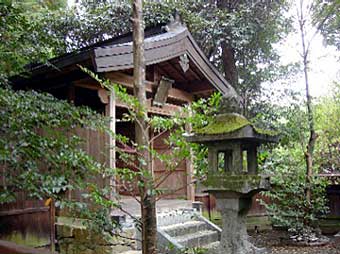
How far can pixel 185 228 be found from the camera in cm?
653

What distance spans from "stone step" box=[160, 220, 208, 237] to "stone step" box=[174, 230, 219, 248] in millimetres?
76

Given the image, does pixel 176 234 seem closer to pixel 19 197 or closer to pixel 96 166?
pixel 19 197

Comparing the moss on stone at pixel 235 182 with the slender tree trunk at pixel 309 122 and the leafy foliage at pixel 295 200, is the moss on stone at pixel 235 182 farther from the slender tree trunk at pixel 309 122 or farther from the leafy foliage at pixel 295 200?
→ the slender tree trunk at pixel 309 122

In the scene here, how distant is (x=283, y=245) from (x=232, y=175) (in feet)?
15.4

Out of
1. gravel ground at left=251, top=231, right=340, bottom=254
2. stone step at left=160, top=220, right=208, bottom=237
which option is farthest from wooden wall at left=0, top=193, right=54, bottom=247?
gravel ground at left=251, top=231, right=340, bottom=254

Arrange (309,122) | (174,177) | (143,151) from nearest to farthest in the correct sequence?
(143,151) → (309,122) → (174,177)

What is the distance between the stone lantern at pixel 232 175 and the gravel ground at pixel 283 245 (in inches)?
143

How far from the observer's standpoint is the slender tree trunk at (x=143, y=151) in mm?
3457

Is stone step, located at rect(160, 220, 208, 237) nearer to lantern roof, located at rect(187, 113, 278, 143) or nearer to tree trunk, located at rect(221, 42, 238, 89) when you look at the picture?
lantern roof, located at rect(187, 113, 278, 143)

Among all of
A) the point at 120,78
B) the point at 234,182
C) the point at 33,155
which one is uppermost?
the point at 120,78

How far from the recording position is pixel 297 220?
322 inches

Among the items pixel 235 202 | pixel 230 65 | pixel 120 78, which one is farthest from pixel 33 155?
pixel 230 65

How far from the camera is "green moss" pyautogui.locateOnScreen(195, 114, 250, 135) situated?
12.6 ft

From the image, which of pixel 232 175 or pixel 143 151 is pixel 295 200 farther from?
pixel 143 151
